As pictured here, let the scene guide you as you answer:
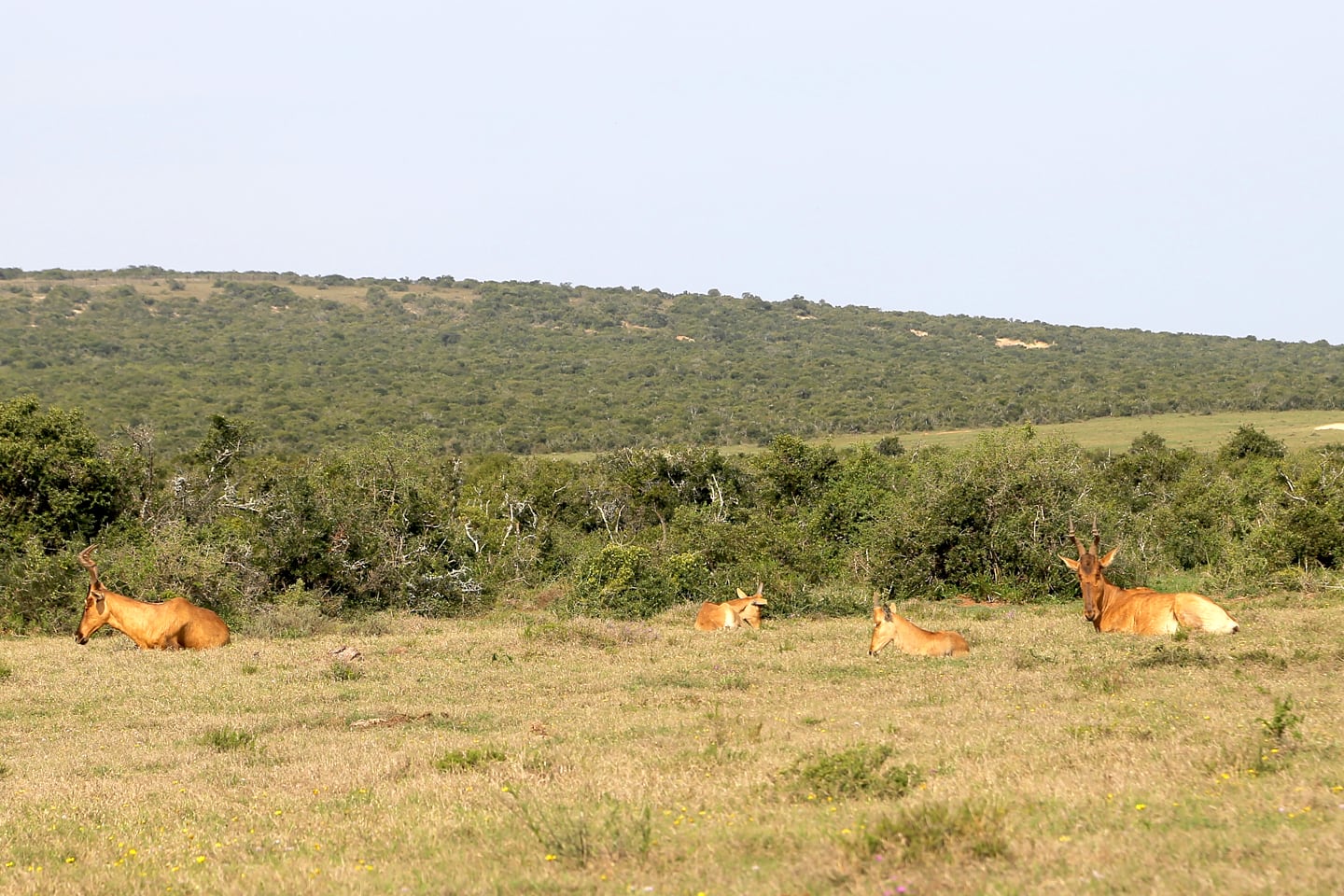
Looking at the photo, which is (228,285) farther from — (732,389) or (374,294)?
(732,389)

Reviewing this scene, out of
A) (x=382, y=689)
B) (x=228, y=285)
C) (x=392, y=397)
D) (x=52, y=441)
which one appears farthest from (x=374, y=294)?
(x=382, y=689)

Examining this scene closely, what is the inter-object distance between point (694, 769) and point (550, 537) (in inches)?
935

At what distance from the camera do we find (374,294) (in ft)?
457

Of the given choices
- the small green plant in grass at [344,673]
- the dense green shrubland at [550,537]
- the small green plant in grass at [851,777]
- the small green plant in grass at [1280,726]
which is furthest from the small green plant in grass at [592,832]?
the dense green shrubland at [550,537]

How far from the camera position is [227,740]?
10883mm

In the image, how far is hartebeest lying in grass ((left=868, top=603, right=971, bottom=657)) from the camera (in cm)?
1492

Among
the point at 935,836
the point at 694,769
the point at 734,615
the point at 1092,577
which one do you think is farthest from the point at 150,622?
the point at 935,836

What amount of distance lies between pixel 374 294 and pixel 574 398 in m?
58.4

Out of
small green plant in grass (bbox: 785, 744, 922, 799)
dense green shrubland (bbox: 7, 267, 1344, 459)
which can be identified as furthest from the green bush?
dense green shrubland (bbox: 7, 267, 1344, 459)

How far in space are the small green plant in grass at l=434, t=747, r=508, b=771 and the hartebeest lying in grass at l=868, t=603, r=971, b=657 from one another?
6949 mm

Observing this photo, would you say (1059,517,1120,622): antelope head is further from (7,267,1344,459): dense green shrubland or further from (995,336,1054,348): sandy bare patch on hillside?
(995,336,1054,348): sandy bare patch on hillside

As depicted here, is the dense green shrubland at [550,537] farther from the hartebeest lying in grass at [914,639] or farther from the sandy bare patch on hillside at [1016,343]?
the sandy bare patch on hillside at [1016,343]

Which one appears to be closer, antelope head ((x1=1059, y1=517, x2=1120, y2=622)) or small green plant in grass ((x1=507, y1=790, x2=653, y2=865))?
small green plant in grass ((x1=507, y1=790, x2=653, y2=865))

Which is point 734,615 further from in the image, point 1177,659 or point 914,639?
point 1177,659
